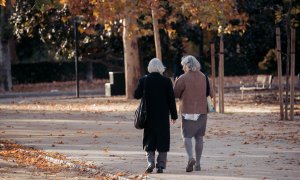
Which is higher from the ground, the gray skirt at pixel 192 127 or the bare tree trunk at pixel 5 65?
the bare tree trunk at pixel 5 65

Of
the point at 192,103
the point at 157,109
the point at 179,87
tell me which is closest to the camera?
the point at 157,109

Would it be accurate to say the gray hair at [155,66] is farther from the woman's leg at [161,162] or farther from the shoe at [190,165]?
the shoe at [190,165]

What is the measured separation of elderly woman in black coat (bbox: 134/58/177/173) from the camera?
15.5 metres

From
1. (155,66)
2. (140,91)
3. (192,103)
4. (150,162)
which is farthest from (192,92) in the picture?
(150,162)

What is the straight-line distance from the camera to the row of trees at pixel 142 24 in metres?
33.3

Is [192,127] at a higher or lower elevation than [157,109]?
lower

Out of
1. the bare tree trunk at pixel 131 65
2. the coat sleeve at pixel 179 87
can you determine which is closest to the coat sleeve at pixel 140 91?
the coat sleeve at pixel 179 87

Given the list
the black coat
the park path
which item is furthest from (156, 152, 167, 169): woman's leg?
the park path

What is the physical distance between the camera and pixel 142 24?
44812 mm

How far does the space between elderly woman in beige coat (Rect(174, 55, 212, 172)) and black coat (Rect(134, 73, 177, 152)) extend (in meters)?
0.22

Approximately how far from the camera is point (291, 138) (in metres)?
21.0

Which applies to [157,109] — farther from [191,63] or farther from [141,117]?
[191,63]

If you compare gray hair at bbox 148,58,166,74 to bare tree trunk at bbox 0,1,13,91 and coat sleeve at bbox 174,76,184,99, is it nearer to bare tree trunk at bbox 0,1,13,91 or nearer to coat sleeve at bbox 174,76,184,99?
coat sleeve at bbox 174,76,184,99

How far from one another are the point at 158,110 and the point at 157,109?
2 cm
